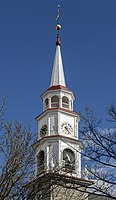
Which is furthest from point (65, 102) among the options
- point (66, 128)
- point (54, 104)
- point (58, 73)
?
point (58, 73)

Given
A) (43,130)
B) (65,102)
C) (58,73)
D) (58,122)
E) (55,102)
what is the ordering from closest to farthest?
(58,122) → (43,130) → (55,102) → (65,102) → (58,73)

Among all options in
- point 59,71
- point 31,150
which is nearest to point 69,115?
point 59,71

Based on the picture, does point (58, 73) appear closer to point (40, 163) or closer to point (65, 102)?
point (65, 102)

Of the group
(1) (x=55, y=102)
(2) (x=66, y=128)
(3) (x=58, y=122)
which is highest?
(1) (x=55, y=102)

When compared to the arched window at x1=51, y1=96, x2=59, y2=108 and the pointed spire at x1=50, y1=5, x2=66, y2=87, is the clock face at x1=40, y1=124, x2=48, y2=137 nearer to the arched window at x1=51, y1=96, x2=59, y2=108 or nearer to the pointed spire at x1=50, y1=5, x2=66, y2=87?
the arched window at x1=51, y1=96, x2=59, y2=108

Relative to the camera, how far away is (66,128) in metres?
36.8

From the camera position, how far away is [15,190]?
15406 mm

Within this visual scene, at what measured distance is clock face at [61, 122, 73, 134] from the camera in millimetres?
36625

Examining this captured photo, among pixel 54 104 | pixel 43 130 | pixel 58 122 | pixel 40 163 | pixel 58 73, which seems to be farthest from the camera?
pixel 58 73

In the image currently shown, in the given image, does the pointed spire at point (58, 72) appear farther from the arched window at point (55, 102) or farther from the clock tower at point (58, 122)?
the arched window at point (55, 102)

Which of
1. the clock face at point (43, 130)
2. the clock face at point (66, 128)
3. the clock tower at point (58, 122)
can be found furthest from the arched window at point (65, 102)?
the clock face at point (43, 130)

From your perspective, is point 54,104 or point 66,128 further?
point 54,104

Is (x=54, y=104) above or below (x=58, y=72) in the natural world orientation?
below

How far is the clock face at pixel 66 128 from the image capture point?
36.6 m
